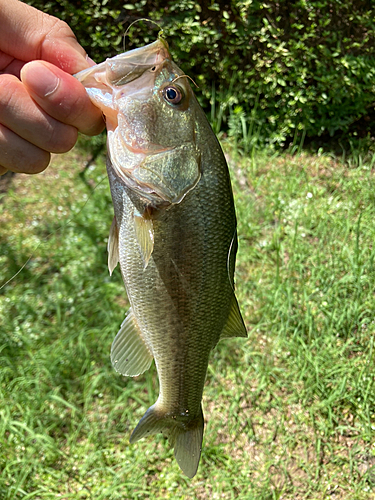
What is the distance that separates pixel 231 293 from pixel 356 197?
9.31 ft

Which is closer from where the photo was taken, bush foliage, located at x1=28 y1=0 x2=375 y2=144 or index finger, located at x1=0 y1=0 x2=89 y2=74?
index finger, located at x1=0 y1=0 x2=89 y2=74

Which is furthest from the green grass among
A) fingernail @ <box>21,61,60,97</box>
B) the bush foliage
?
fingernail @ <box>21,61,60,97</box>

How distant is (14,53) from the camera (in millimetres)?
1566

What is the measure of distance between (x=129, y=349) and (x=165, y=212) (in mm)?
577

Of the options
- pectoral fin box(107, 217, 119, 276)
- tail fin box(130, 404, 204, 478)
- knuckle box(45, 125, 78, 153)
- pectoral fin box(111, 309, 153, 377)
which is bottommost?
tail fin box(130, 404, 204, 478)

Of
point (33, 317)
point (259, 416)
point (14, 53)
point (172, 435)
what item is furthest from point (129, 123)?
point (33, 317)

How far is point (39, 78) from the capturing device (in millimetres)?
1272

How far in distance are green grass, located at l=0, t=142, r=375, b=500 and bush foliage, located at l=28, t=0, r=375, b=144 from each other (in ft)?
3.31

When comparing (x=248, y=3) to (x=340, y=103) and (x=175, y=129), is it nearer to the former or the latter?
(x=340, y=103)

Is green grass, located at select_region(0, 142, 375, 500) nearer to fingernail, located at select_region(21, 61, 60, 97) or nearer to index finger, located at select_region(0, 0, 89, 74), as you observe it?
index finger, located at select_region(0, 0, 89, 74)

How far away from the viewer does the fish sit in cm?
136

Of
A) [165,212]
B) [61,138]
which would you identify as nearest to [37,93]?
[61,138]

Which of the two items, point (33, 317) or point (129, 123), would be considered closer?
point (129, 123)

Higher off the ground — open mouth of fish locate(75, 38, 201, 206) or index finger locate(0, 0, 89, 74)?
index finger locate(0, 0, 89, 74)
